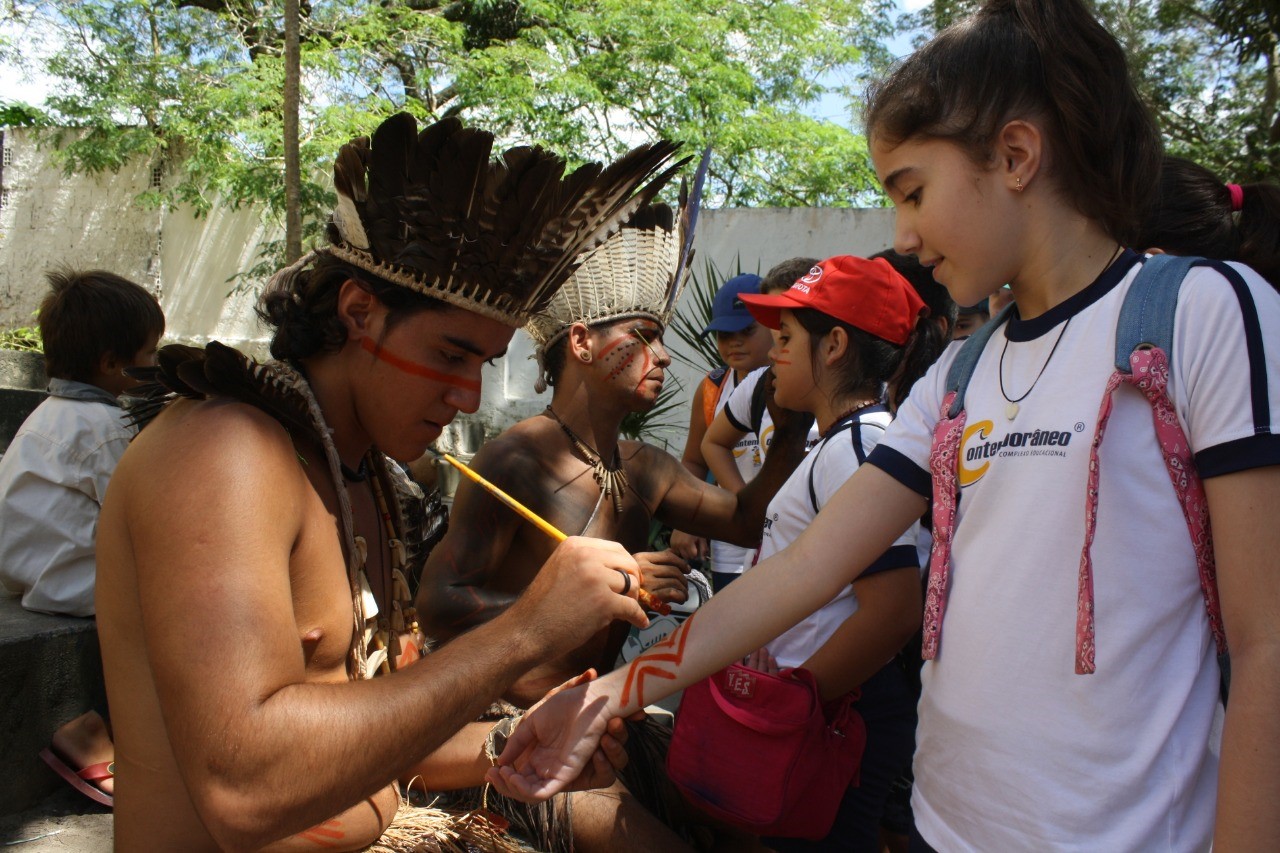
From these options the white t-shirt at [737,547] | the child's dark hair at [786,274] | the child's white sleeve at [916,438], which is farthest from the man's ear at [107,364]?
the child's white sleeve at [916,438]

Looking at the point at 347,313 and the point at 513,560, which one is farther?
the point at 513,560

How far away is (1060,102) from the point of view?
1.52m

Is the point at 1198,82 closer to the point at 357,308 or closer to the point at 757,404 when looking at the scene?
the point at 757,404

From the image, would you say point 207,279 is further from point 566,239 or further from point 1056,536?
point 1056,536

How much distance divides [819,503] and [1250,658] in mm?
1264

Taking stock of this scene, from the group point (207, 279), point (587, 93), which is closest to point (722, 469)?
point (587, 93)

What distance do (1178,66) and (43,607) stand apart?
14644 millimetres

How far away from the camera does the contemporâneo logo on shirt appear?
56.4 inches

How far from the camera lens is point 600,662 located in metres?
2.96

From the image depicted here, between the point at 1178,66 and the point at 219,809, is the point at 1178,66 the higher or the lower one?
the higher one

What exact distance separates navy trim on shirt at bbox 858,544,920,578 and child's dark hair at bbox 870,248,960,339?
3.30 ft

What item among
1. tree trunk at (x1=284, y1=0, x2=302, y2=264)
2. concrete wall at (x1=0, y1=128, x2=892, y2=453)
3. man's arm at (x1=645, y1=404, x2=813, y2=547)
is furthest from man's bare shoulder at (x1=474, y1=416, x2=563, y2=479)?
concrete wall at (x1=0, y1=128, x2=892, y2=453)

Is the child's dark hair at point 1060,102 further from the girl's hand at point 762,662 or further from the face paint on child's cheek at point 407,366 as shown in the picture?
the girl's hand at point 762,662

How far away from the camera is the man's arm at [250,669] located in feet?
4.63
